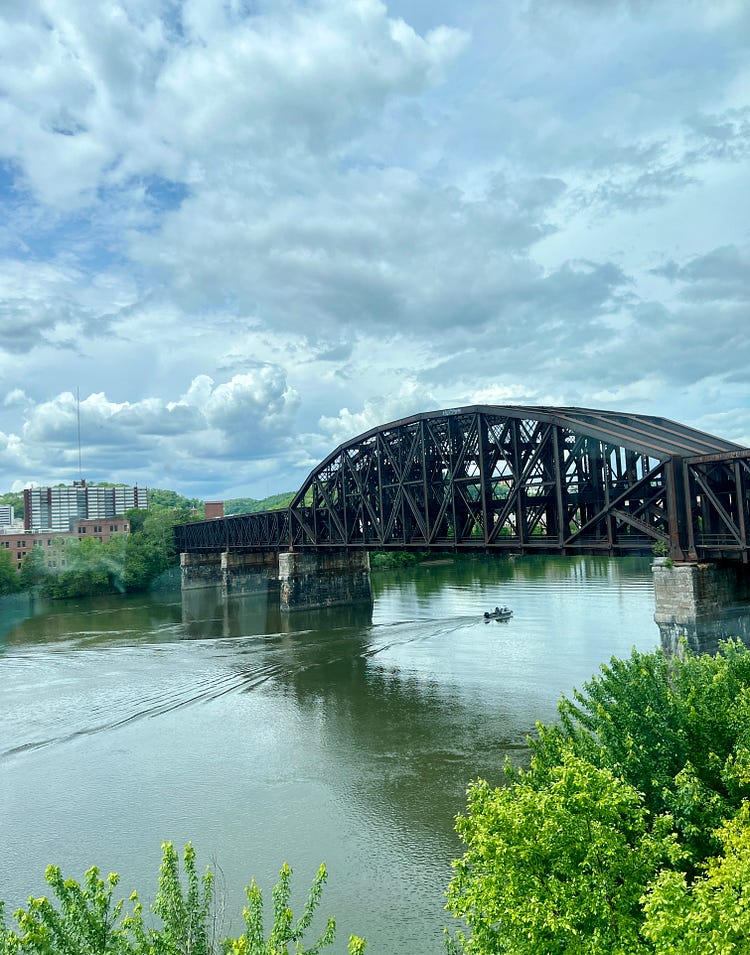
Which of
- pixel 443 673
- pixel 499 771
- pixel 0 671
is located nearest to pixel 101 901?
pixel 499 771

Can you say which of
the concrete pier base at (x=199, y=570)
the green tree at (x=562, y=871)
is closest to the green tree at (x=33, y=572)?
the concrete pier base at (x=199, y=570)

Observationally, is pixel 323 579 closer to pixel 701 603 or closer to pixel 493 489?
pixel 493 489

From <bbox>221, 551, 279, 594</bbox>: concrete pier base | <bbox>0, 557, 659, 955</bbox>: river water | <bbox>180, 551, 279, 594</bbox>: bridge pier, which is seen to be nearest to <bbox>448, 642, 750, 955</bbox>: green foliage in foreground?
<bbox>0, 557, 659, 955</bbox>: river water

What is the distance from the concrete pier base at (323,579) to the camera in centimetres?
8088

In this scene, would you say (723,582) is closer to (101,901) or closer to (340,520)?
(101,901)

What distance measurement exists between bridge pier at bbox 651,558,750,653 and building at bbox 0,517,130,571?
10244 centimetres

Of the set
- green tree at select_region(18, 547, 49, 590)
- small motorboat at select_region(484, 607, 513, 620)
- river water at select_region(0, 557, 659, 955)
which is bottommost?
river water at select_region(0, 557, 659, 955)

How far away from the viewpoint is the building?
125162 millimetres

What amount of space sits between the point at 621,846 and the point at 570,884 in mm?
1300

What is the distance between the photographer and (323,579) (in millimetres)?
82812

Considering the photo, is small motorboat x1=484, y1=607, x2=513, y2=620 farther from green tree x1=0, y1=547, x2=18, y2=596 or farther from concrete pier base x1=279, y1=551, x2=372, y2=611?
green tree x1=0, y1=547, x2=18, y2=596

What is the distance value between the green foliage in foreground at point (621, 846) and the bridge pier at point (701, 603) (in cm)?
1845

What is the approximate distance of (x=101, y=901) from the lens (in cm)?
1011

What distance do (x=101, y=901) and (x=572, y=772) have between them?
7.91 metres
